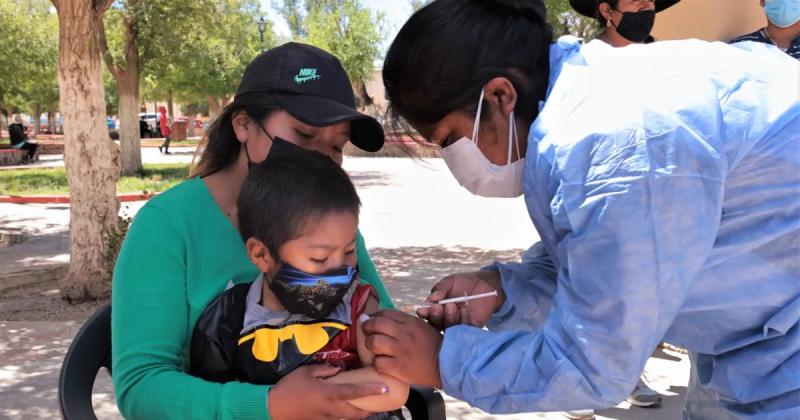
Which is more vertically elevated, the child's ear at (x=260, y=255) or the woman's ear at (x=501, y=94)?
the woman's ear at (x=501, y=94)

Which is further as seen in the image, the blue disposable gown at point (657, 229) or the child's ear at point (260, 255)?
the child's ear at point (260, 255)

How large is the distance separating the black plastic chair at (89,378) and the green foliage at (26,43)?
86.5ft

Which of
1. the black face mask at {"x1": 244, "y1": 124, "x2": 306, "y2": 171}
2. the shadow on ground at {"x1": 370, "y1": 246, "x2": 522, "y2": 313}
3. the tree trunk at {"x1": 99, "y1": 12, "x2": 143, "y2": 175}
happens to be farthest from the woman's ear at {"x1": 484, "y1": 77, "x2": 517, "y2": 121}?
the tree trunk at {"x1": 99, "y1": 12, "x2": 143, "y2": 175}

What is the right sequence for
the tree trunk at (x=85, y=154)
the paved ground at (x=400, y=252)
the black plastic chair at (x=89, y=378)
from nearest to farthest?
1. the black plastic chair at (x=89, y=378)
2. the paved ground at (x=400, y=252)
3. the tree trunk at (x=85, y=154)

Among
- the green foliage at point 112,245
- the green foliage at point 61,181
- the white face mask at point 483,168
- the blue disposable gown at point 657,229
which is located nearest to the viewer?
the blue disposable gown at point 657,229

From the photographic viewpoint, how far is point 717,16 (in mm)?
4406

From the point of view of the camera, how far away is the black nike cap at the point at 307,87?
1928 millimetres

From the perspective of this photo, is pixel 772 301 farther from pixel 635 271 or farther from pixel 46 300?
pixel 46 300

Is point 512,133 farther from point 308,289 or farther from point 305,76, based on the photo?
point 305,76

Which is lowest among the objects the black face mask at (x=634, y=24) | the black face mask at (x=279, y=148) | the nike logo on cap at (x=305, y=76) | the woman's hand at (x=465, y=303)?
the woman's hand at (x=465, y=303)

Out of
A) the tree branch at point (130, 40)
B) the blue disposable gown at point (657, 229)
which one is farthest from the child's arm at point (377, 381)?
the tree branch at point (130, 40)

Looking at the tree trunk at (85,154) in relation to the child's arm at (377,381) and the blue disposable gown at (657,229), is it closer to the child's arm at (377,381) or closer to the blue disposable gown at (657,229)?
the child's arm at (377,381)

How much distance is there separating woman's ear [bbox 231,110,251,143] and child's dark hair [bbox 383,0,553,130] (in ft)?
2.10

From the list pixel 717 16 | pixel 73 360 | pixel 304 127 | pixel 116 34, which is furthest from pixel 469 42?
pixel 116 34
